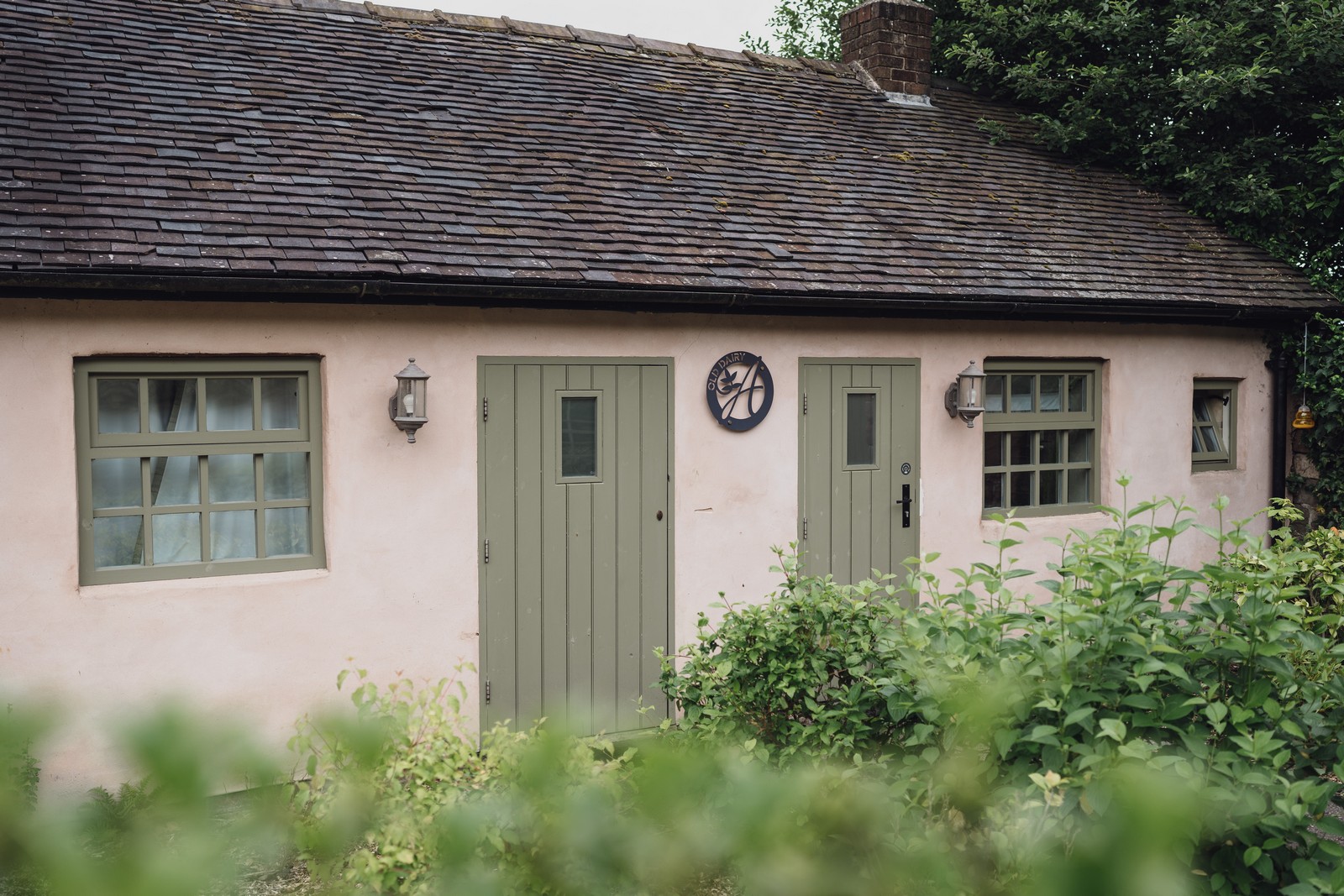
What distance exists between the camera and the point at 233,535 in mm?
6148

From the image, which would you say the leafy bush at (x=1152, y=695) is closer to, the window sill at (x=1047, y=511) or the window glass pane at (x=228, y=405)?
the window glass pane at (x=228, y=405)

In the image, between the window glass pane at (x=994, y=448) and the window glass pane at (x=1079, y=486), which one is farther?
the window glass pane at (x=1079, y=486)

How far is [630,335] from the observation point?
7.00 m

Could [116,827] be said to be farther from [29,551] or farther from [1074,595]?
[29,551]

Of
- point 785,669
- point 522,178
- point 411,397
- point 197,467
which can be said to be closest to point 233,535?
point 197,467

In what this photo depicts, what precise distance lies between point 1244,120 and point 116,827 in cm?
1171

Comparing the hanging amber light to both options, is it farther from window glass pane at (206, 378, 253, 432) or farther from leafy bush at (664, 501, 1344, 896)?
window glass pane at (206, 378, 253, 432)

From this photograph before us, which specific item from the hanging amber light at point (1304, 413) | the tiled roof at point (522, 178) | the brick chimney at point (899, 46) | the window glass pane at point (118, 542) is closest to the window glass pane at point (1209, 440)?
the hanging amber light at point (1304, 413)

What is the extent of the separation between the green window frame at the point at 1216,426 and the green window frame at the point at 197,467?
7478mm

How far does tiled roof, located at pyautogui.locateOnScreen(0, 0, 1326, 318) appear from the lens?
6121 millimetres

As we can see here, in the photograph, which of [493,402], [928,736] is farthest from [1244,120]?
[928,736]

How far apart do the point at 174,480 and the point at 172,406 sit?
408 millimetres

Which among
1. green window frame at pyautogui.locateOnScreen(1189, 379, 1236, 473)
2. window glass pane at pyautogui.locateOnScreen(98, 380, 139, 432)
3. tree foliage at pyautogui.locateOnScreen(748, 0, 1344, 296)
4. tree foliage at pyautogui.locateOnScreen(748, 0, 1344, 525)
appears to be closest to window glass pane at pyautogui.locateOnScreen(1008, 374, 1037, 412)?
green window frame at pyautogui.locateOnScreen(1189, 379, 1236, 473)

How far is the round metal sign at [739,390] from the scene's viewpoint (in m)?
7.25
